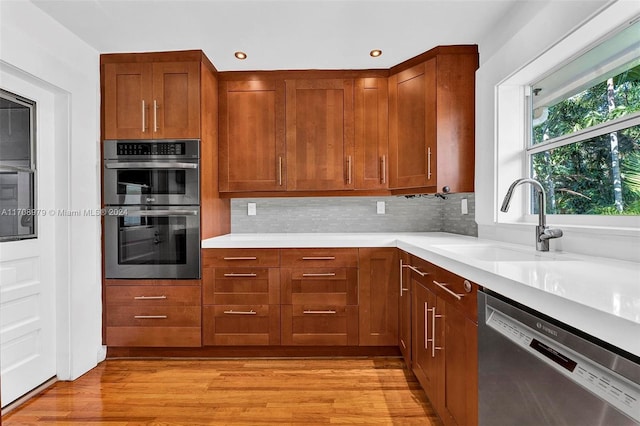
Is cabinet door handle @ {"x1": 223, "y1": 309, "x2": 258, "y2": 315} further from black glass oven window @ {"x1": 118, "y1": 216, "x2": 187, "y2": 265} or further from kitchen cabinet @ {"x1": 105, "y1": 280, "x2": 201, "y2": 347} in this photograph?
black glass oven window @ {"x1": 118, "y1": 216, "x2": 187, "y2": 265}

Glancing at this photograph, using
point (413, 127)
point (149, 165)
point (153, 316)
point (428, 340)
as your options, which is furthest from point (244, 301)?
point (413, 127)

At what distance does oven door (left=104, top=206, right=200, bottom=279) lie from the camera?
8.13 ft

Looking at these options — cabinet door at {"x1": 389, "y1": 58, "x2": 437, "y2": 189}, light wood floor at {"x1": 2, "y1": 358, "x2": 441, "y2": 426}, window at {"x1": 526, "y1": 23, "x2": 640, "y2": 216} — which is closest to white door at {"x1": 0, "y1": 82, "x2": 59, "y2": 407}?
light wood floor at {"x1": 2, "y1": 358, "x2": 441, "y2": 426}

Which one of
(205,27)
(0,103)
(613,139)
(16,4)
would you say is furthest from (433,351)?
(16,4)

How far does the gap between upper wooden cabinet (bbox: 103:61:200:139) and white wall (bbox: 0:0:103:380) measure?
11cm

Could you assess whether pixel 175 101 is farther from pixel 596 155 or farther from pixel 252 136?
pixel 596 155

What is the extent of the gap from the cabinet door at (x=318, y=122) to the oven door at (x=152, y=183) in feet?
2.57

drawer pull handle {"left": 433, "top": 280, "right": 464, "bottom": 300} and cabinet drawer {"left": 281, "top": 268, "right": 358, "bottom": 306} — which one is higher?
drawer pull handle {"left": 433, "top": 280, "right": 464, "bottom": 300}

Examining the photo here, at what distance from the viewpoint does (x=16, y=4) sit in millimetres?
1851

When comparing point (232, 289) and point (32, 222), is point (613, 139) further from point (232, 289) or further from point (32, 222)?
point (32, 222)

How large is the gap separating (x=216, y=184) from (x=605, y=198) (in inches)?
98.7

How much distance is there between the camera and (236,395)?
2.02 m

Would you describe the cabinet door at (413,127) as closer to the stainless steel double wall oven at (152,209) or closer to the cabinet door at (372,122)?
the cabinet door at (372,122)

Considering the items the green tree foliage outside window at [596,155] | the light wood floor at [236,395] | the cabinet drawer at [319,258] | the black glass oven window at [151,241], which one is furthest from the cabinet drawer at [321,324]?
the green tree foliage outside window at [596,155]
